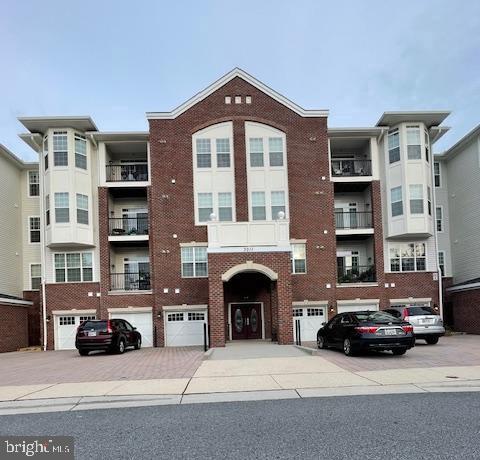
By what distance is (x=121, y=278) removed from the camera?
26.7 metres

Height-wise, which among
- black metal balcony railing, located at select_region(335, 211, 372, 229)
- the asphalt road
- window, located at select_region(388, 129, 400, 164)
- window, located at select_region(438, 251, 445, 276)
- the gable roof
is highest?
the gable roof

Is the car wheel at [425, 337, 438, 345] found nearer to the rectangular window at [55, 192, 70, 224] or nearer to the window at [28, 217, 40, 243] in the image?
the rectangular window at [55, 192, 70, 224]

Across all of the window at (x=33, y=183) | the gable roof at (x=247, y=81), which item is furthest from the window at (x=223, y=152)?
the window at (x=33, y=183)

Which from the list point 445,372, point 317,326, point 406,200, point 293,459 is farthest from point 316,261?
point 293,459

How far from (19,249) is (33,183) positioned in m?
4.09

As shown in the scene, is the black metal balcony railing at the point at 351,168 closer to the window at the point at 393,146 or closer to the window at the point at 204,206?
the window at the point at 393,146

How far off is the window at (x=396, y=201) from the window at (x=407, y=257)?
1933 mm

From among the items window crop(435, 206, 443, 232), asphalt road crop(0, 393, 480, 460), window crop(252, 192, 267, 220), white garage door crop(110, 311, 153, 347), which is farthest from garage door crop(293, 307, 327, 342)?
asphalt road crop(0, 393, 480, 460)

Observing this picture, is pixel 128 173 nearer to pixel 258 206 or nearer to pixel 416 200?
pixel 258 206

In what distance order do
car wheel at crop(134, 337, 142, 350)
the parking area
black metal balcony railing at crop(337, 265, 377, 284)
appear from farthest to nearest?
black metal balcony railing at crop(337, 265, 377, 284) < car wheel at crop(134, 337, 142, 350) < the parking area

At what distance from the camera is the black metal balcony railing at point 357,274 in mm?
26516

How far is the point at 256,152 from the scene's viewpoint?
26031 millimetres

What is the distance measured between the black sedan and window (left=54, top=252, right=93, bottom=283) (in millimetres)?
15138

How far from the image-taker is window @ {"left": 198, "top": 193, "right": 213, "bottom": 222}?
25.5 m
